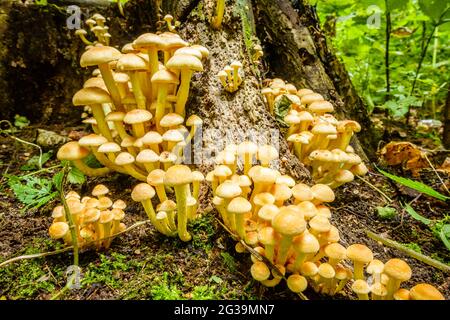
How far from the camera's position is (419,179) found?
373 cm

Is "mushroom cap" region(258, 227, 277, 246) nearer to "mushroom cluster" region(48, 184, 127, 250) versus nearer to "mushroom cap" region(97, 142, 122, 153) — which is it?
"mushroom cluster" region(48, 184, 127, 250)

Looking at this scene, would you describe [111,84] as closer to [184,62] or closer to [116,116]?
[116,116]

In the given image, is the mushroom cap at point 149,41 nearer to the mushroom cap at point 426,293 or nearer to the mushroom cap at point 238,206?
the mushroom cap at point 238,206

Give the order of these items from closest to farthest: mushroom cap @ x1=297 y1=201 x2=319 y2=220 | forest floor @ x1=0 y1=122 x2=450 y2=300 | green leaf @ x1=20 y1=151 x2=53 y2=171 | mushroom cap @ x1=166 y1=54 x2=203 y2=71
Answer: mushroom cap @ x1=297 y1=201 x2=319 y2=220
forest floor @ x1=0 y1=122 x2=450 y2=300
mushroom cap @ x1=166 y1=54 x2=203 y2=71
green leaf @ x1=20 y1=151 x2=53 y2=171

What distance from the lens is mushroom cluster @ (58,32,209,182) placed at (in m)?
2.35

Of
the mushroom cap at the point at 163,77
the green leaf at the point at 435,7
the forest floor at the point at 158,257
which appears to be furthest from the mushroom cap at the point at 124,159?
the green leaf at the point at 435,7

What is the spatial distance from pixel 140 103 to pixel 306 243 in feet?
5.76

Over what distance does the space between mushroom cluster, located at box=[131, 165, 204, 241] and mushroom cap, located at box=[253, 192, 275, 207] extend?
44 centimetres

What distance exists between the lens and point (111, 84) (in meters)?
2.60

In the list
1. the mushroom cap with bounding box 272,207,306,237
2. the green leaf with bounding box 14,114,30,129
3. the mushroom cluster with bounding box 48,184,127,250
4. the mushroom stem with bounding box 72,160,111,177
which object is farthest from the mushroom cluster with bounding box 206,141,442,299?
the green leaf with bounding box 14,114,30,129

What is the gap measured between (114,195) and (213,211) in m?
1.00

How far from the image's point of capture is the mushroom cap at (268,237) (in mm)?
1803
